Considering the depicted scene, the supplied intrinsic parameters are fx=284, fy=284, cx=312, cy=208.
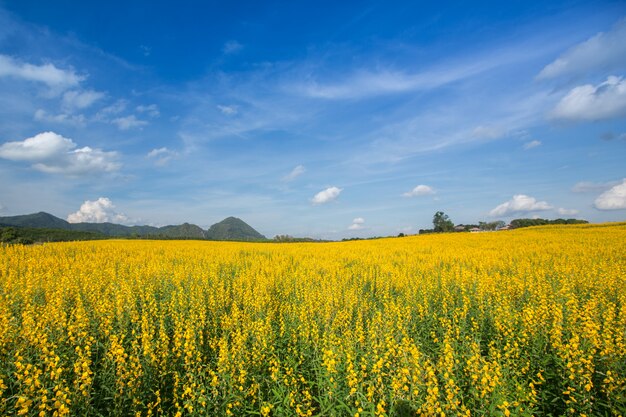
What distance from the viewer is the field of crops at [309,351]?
363 cm

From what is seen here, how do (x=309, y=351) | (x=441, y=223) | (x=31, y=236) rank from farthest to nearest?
(x=441, y=223), (x=31, y=236), (x=309, y=351)

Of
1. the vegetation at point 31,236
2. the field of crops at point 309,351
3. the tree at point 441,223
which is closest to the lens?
the field of crops at point 309,351

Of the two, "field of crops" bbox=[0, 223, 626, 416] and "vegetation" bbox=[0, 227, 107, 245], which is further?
"vegetation" bbox=[0, 227, 107, 245]

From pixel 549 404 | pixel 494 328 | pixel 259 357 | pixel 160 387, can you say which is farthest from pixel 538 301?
pixel 160 387

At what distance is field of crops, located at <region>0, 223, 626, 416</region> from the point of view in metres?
3.63

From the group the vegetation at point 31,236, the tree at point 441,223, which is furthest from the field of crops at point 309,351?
the tree at point 441,223

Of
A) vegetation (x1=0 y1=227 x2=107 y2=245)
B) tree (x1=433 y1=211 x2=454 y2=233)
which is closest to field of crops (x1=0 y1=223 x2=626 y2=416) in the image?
vegetation (x1=0 y1=227 x2=107 y2=245)

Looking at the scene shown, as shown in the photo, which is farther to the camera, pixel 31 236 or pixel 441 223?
pixel 441 223

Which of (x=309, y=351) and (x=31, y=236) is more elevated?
(x=31, y=236)

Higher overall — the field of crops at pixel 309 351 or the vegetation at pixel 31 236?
the vegetation at pixel 31 236

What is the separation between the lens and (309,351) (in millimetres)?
5445

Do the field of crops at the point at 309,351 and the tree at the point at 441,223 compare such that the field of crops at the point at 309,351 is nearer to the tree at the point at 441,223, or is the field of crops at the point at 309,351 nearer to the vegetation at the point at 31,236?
the vegetation at the point at 31,236

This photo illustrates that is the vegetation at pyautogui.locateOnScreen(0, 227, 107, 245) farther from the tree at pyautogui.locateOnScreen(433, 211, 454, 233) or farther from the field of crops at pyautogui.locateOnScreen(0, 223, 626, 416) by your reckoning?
the tree at pyautogui.locateOnScreen(433, 211, 454, 233)

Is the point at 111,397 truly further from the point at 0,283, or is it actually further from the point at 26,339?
the point at 0,283
